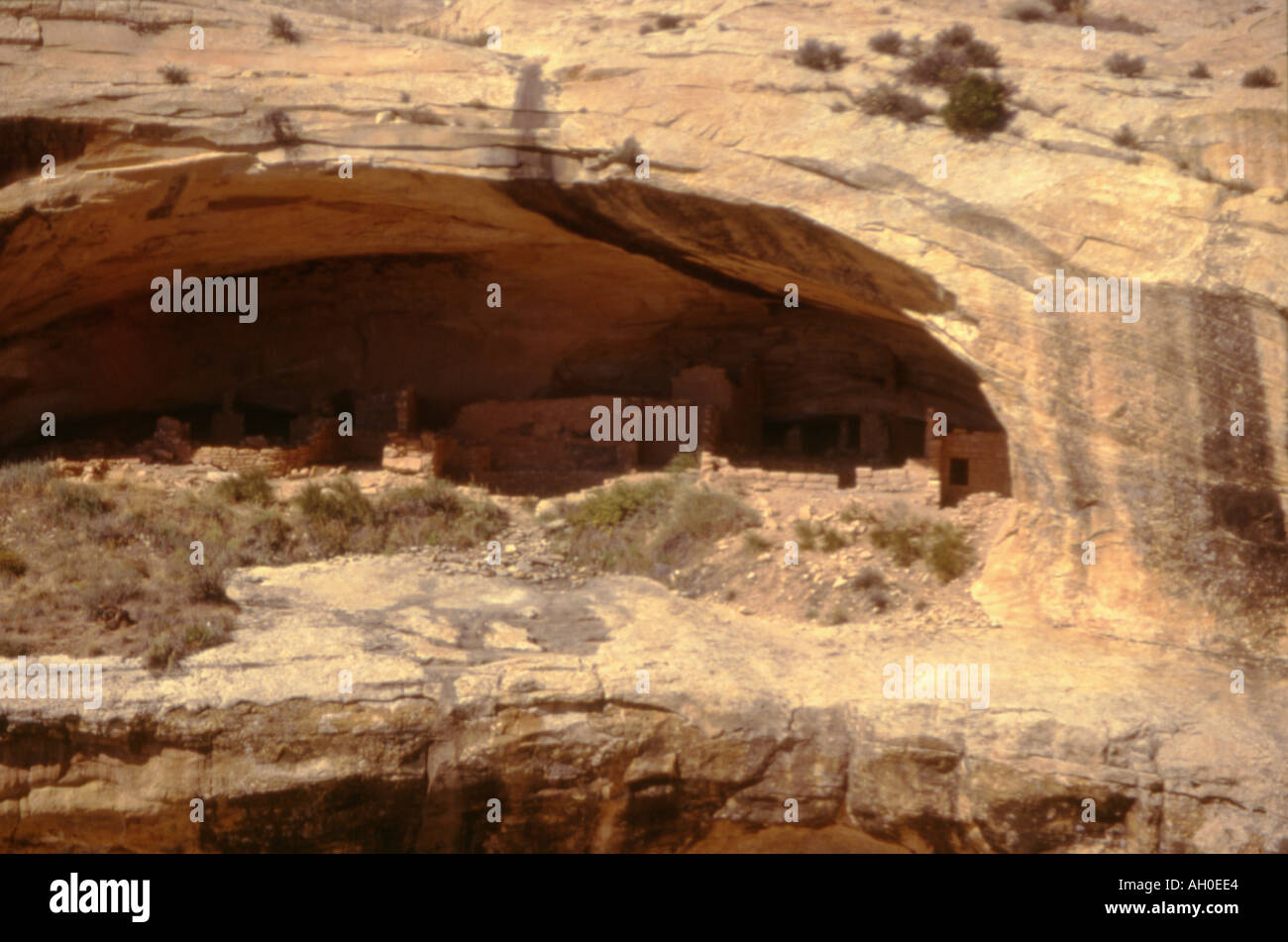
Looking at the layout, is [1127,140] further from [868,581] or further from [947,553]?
[868,581]

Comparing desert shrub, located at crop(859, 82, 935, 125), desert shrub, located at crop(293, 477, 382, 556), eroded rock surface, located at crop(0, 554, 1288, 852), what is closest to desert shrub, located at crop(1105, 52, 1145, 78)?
desert shrub, located at crop(859, 82, 935, 125)

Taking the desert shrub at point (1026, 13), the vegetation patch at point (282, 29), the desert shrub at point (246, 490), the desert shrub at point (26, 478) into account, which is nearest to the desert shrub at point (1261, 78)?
the desert shrub at point (1026, 13)

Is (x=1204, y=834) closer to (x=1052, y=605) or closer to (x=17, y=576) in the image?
(x=1052, y=605)

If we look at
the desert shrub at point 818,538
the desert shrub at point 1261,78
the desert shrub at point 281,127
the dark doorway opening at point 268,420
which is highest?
the desert shrub at point 281,127

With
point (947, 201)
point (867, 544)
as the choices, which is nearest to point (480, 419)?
point (867, 544)

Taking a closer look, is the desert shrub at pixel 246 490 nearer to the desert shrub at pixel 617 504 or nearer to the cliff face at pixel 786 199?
the cliff face at pixel 786 199

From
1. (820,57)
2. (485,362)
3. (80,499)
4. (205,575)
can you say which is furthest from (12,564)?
(820,57)
